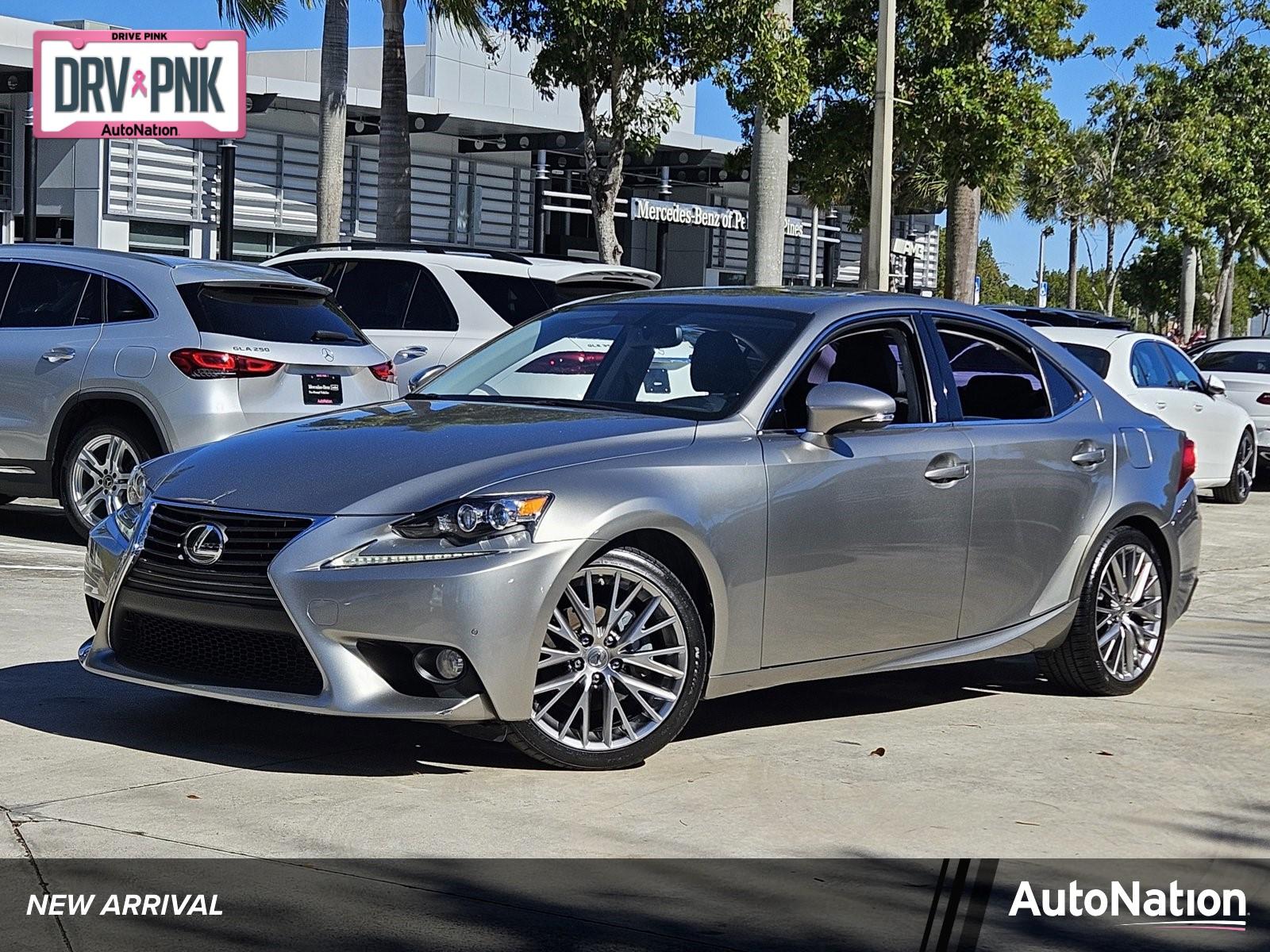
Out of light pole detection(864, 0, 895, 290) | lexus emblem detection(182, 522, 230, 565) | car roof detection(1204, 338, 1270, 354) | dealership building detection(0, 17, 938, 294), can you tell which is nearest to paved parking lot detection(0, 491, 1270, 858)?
lexus emblem detection(182, 522, 230, 565)

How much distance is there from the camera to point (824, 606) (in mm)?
6125

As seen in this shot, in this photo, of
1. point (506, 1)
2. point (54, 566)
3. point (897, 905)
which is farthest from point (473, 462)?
point (506, 1)

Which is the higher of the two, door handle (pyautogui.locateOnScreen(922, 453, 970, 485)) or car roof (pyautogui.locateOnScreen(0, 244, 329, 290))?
car roof (pyautogui.locateOnScreen(0, 244, 329, 290))

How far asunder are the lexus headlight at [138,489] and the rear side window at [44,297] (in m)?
4.90

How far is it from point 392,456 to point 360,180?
3136 cm

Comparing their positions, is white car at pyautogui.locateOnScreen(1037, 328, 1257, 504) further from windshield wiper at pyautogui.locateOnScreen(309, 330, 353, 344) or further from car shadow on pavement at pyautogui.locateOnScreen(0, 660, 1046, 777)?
car shadow on pavement at pyautogui.locateOnScreen(0, 660, 1046, 777)

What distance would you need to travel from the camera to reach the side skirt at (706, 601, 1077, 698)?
5.98m

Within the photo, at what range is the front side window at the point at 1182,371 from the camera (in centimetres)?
1562

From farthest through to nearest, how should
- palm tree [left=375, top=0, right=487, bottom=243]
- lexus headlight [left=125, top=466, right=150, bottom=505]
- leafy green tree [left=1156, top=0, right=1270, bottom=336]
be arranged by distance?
1. leafy green tree [left=1156, top=0, right=1270, bottom=336]
2. palm tree [left=375, top=0, right=487, bottom=243]
3. lexus headlight [left=125, top=466, right=150, bottom=505]

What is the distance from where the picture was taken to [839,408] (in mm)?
6098

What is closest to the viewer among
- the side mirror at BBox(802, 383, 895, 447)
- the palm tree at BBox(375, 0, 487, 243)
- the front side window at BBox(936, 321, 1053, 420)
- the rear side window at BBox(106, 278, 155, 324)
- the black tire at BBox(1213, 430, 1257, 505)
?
the side mirror at BBox(802, 383, 895, 447)

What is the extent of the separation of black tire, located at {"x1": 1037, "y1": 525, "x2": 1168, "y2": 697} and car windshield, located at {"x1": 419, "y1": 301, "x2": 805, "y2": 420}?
66.9 inches

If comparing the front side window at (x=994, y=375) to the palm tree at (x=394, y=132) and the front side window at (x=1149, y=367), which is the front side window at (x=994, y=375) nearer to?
the front side window at (x=1149, y=367)

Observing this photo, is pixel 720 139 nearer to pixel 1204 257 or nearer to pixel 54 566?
pixel 54 566
